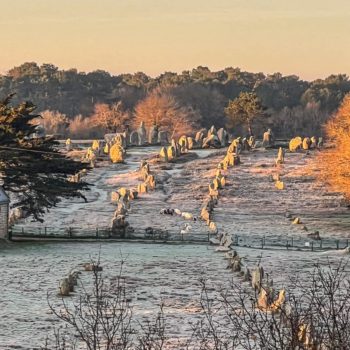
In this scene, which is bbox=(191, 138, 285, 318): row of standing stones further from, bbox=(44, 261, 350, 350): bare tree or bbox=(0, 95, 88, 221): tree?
bbox=(0, 95, 88, 221): tree

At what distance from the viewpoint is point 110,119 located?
114 m

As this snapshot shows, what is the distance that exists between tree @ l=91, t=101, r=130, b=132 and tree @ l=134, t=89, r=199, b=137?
6.95 feet

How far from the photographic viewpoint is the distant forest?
118m

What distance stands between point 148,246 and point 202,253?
3364 mm

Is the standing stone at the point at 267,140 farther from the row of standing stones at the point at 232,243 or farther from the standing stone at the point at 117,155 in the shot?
the standing stone at the point at 117,155

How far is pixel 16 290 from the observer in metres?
26.0

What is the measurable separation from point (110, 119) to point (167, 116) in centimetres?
915

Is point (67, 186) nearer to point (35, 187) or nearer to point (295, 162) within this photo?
point (35, 187)

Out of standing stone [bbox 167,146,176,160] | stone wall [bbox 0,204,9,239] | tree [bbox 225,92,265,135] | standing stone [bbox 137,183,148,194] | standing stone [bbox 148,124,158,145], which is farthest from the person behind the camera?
tree [bbox 225,92,265,135]

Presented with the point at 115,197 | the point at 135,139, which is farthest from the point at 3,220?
the point at 135,139

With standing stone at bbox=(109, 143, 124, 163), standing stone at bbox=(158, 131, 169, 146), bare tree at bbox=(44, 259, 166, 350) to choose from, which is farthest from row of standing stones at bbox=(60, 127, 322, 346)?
standing stone at bbox=(158, 131, 169, 146)

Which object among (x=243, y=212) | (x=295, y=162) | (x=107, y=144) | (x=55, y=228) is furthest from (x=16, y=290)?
(x=107, y=144)

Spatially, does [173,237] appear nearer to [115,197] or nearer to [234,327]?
[115,197]

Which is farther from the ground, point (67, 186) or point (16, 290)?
point (67, 186)
